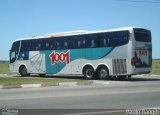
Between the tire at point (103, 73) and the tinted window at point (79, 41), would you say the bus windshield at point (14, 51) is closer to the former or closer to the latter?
the tinted window at point (79, 41)

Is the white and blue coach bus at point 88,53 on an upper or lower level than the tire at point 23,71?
upper

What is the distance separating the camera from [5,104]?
47.8 feet

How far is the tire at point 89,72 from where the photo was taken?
1227 inches

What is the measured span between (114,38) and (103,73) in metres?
2.83

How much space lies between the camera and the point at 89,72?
104ft

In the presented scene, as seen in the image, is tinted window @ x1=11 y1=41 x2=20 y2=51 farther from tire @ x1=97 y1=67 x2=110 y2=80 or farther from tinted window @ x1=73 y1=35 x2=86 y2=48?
tire @ x1=97 y1=67 x2=110 y2=80

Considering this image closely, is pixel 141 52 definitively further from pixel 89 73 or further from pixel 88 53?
pixel 89 73

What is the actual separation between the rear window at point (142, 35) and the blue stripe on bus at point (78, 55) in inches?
83.4

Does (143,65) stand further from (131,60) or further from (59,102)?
(59,102)

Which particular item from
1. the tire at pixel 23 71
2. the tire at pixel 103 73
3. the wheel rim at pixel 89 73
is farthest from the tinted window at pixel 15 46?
the tire at pixel 103 73

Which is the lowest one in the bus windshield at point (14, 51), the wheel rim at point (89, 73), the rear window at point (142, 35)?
the wheel rim at point (89, 73)

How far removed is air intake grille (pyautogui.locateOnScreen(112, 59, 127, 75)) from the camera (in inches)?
1137

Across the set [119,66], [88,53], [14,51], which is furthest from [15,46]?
[119,66]

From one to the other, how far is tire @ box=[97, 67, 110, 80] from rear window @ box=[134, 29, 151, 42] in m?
3.40
